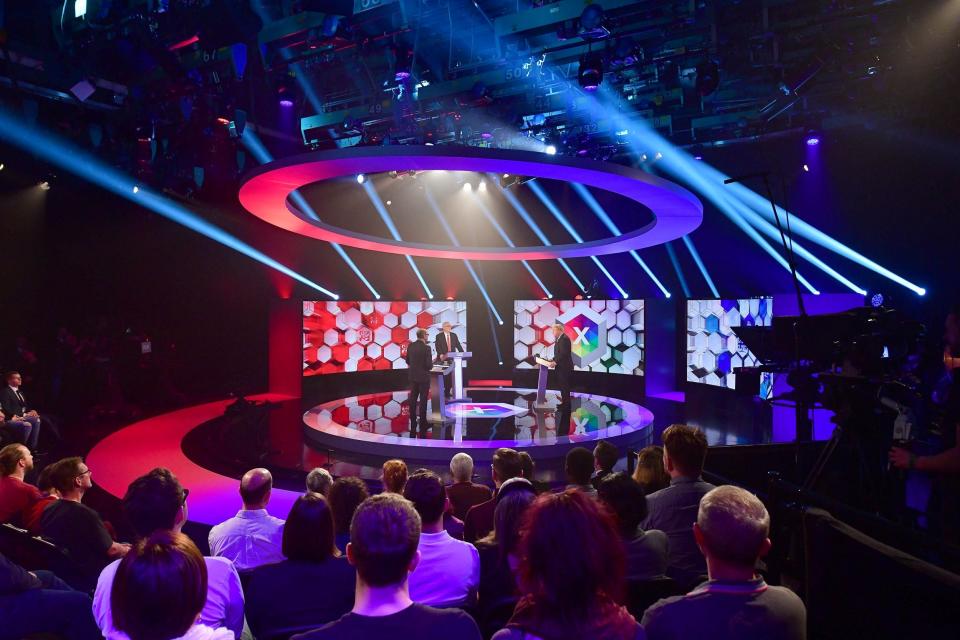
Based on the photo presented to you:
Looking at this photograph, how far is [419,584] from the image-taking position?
2010 millimetres

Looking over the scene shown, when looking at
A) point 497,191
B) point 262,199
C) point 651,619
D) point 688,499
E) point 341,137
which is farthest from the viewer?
point 497,191

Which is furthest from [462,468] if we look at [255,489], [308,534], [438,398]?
[438,398]

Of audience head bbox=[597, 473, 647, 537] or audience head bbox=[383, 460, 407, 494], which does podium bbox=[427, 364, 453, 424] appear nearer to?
audience head bbox=[383, 460, 407, 494]

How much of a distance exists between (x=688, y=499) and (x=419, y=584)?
134 cm

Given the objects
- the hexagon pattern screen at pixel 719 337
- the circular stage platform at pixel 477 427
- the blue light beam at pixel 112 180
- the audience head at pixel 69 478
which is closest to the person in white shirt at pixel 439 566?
the audience head at pixel 69 478

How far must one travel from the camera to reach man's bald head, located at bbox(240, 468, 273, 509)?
272 centimetres

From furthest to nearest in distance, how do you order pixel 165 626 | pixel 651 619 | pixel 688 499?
pixel 688 499, pixel 651 619, pixel 165 626

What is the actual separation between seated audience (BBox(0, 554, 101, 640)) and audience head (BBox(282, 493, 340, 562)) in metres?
0.92

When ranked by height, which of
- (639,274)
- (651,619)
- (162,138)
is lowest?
(651,619)

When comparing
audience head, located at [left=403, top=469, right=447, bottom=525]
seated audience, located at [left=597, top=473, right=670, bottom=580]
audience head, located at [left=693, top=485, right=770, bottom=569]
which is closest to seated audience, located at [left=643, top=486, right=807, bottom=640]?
audience head, located at [left=693, top=485, right=770, bottom=569]

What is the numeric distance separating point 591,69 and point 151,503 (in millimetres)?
5325

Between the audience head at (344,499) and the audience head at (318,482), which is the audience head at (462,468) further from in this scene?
the audience head at (344,499)

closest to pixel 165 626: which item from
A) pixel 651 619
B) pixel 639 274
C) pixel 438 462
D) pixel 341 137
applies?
pixel 651 619

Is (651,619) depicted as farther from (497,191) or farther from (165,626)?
(497,191)
